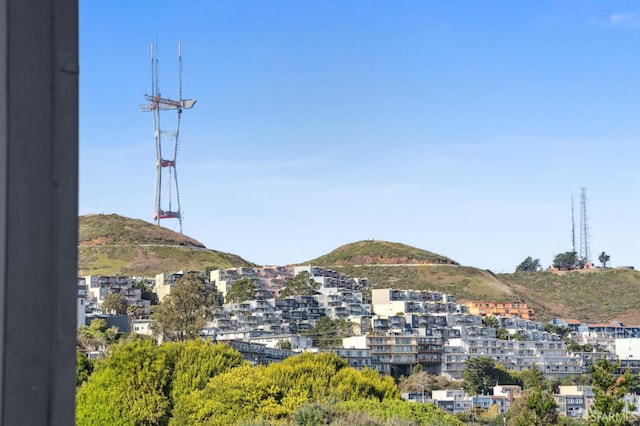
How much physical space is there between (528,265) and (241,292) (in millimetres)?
34118

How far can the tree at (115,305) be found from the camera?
49625mm

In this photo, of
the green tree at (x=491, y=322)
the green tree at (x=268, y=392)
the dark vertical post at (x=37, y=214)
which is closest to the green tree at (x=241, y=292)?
the green tree at (x=491, y=322)

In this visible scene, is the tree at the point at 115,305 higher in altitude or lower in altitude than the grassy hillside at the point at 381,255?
lower

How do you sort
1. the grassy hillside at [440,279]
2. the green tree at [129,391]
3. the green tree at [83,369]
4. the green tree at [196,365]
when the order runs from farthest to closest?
the grassy hillside at [440,279], the green tree at [83,369], the green tree at [196,365], the green tree at [129,391]

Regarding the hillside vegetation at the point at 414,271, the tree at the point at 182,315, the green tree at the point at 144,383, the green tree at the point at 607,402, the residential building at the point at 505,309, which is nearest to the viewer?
the green tree at the point at 607,402

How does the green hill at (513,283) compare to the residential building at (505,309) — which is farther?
the green hill at (513,283)

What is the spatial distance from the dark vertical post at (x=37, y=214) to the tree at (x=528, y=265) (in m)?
86.0

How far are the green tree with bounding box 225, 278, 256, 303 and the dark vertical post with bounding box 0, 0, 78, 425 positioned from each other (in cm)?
5871

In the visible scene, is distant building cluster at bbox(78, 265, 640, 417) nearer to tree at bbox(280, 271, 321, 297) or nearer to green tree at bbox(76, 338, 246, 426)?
tree at bbox(280, 271, 321, 297)

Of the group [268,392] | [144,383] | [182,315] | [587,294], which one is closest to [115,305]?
[182,315]

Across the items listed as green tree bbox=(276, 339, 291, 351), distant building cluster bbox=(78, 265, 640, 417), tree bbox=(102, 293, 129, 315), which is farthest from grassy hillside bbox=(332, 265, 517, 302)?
green tree bbox=(276, 339, 291, 351)

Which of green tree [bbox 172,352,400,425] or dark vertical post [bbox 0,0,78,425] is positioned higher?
dark vertical post [bbox 0,0,78,425]

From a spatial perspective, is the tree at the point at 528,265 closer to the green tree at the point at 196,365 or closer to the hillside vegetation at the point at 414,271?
the hillside vegetation at the point at 414,271

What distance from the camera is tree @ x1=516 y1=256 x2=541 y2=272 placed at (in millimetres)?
85375
